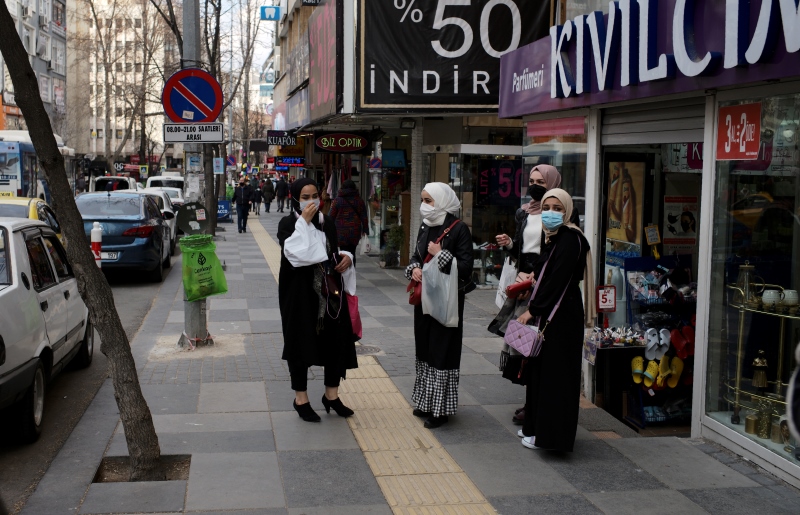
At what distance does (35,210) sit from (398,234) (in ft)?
21.7

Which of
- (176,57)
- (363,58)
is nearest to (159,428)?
(363,58)

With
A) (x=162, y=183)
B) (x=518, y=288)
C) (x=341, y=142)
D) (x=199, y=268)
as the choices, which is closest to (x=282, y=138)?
(x=162, y=183)

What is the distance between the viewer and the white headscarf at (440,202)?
6.61 meters

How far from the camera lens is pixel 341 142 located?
19.0 meters

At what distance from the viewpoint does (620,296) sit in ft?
25.7

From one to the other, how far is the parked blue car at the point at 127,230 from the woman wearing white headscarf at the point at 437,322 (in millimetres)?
9931

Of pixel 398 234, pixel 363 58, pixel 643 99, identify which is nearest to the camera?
pixel 643 99

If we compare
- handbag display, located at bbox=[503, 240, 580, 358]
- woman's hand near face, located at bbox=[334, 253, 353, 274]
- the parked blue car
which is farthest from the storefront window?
the parked blue car

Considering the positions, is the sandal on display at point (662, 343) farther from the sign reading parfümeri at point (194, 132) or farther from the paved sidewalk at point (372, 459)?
the sign reading parfümeri at point (194, 132)

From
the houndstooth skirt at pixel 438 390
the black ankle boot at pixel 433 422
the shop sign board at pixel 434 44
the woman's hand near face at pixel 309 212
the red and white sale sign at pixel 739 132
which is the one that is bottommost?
the black ankle boot at pixel 433 422

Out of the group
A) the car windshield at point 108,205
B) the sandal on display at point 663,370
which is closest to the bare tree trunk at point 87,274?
the sandal on display at point 663,370

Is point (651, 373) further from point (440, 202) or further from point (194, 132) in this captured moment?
point (194, 132)

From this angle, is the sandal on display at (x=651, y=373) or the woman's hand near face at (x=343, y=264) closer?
the woman's hand near face at (x=343, y=264)

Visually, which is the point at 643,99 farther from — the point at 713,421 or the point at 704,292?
the point at 713,421
